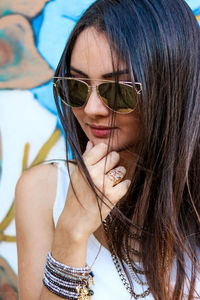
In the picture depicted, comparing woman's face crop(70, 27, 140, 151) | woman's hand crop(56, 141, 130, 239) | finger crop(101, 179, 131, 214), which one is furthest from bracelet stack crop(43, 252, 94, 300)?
woman's face crop(70, 27, 140, 151)

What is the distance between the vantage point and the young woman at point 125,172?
4.44ft

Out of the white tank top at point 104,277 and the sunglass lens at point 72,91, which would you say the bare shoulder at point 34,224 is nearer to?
the white tank top at point 104,277

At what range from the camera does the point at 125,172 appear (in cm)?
145

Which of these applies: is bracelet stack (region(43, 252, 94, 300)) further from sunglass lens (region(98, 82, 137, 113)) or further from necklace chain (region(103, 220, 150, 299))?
sunglass lens (region(98, 82, 137, 113))

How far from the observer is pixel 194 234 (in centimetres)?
160

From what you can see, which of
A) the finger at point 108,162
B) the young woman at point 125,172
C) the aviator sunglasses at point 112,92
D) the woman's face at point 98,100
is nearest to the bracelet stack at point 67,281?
the young woman at point 125,172

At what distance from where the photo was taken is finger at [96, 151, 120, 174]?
4.57 feet

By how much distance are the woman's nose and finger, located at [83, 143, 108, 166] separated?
117mm

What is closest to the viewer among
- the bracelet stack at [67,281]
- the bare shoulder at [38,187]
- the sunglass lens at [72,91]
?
the bracelet stack at [67,281]

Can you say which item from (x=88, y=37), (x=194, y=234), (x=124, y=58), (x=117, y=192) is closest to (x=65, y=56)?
(x=88, y=37)

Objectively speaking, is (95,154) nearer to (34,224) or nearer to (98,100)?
(98,100)

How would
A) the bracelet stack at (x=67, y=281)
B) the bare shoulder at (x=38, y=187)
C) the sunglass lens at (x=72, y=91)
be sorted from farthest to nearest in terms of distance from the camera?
the bare shoulder at (x=38, y=187) < the sunglass lens at (x=72, y=91) < the bracelet stack at (x=67, y=281)

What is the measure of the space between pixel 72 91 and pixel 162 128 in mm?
365

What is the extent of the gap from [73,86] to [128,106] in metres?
0.24
